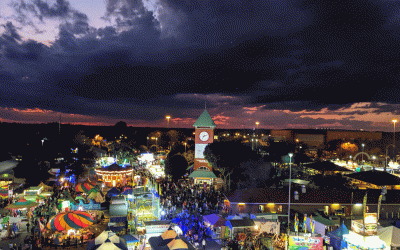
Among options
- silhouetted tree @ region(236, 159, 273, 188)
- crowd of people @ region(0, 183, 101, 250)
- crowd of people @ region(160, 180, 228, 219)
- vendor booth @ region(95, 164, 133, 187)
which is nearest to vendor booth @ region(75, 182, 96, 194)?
crowd of people @ region(0, 183, 101, 250)

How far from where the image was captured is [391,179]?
26.0 meters

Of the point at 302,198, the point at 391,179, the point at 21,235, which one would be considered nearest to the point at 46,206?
the point at 21,235

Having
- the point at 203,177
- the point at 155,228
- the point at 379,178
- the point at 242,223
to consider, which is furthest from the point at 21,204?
the point at 379,178

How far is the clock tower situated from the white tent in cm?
1990

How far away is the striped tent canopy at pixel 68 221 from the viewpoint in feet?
46.7

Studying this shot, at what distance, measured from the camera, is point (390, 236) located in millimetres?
14055

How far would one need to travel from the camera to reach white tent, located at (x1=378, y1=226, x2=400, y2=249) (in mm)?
14039

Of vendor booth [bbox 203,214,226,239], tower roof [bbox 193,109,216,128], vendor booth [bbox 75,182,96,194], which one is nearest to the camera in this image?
vendor booth [bbox 203,214,226,239]

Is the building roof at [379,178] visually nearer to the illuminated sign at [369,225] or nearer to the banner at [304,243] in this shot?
the illuminated sign at [369,225]

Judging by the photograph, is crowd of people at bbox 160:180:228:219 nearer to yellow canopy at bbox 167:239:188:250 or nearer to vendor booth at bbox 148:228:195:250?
vendor booth at bbox 148:228:195:250

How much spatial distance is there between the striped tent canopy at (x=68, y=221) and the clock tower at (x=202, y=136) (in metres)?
18.2

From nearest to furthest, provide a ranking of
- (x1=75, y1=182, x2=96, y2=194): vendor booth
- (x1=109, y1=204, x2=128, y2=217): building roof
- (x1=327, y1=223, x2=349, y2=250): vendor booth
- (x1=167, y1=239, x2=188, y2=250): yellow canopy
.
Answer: (x1=167, y1=239, x2=188, y2=250): yellow canopy → (x1=327, y1=223, x2=349, y2=250): vendor booth → (x1=109, y1=204, x2=128, y2=217): building roof → (x1=75, y1=182, x2=96, y2=194): vendor booth

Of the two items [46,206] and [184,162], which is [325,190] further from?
[46,206]

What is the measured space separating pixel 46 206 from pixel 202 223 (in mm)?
12814
